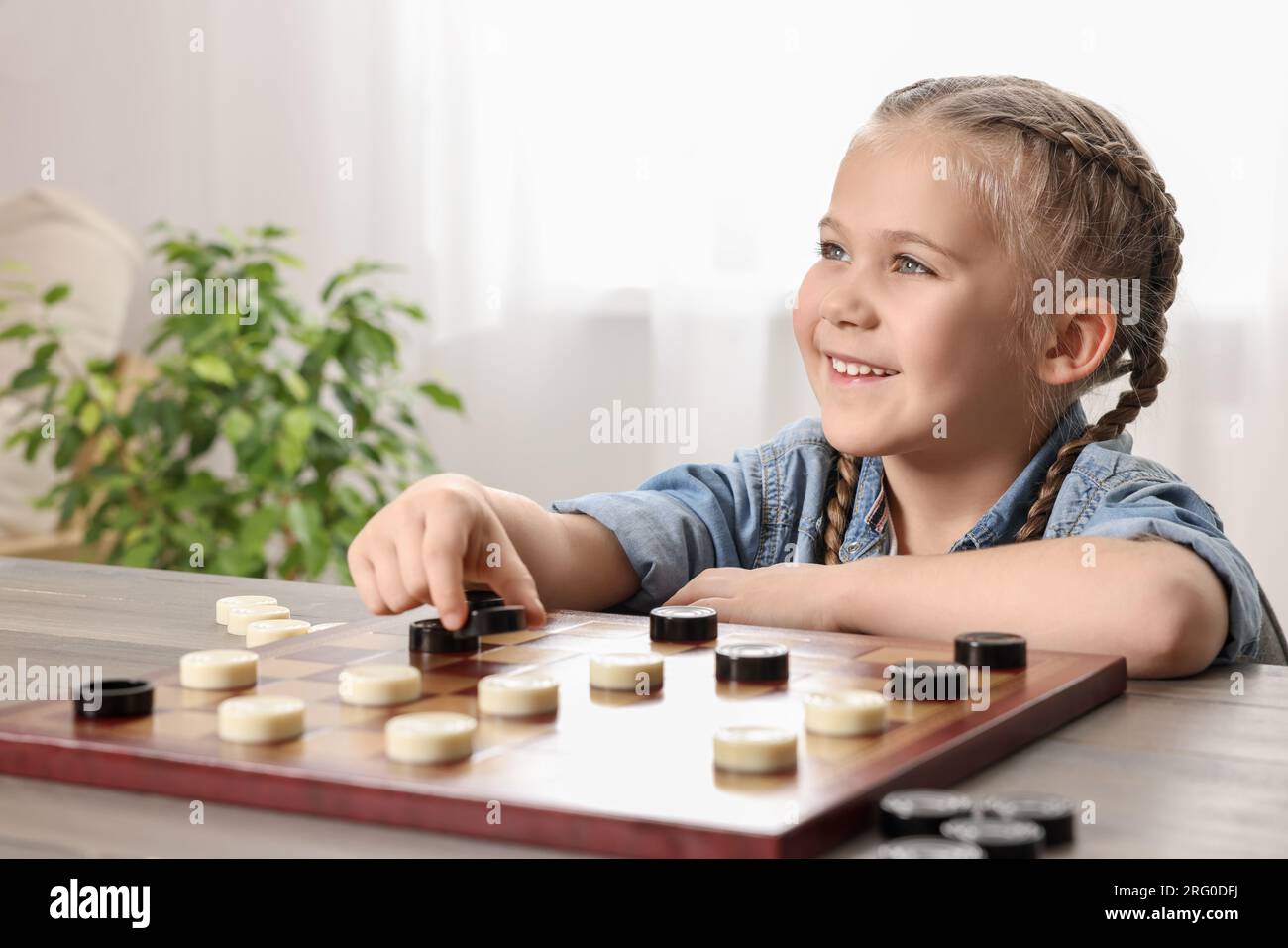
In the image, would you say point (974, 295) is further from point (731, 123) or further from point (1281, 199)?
point (731, 123)

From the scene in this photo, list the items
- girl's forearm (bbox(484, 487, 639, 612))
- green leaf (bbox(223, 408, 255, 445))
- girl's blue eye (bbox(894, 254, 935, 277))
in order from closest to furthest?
girl's forearm (bbox(484, 487, 639, 612)), girl's blue eye (bbox(894, 254, 935, 277)), green leaf (bbox(223, 408, 255, 445))

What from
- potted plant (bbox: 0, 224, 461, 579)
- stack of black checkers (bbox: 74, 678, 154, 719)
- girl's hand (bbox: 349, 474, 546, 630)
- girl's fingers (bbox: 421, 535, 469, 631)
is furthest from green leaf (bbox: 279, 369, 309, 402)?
stack of black checkers (bbox: 74, 678, 154, 719)

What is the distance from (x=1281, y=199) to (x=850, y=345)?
1524mm

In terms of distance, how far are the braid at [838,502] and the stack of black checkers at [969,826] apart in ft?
2.62

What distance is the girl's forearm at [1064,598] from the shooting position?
36.6 inches

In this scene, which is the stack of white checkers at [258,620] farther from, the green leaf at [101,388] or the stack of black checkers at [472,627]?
the green leaf at [101,388]

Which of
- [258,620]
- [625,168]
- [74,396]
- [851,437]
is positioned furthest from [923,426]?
[74,396]

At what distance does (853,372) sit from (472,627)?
0.54m

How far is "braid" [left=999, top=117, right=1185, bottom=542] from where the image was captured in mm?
1296

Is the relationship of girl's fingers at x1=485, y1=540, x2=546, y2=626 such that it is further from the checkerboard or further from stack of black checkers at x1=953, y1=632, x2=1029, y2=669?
stack of black checkers at x1=953, y1=632, x2=1029, y2=669

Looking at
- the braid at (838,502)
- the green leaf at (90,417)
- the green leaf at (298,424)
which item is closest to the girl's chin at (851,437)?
the braid at (838,502)

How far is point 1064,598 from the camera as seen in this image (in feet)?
3.19

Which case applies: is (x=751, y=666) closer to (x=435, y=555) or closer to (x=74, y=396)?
(x=435, y=555)

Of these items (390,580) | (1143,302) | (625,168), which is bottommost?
(390,580)
